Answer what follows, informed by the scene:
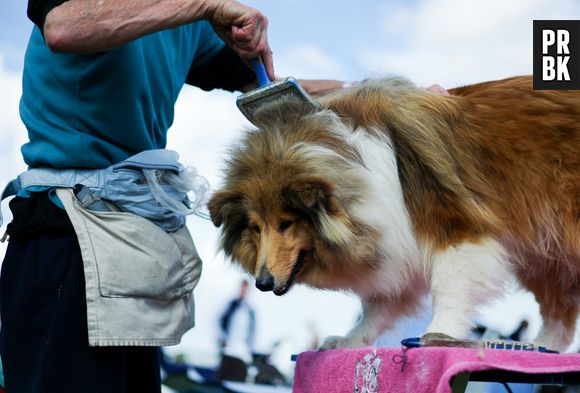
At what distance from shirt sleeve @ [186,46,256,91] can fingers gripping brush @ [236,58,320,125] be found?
18.4 inches

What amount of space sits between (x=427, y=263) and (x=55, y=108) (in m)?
1.45

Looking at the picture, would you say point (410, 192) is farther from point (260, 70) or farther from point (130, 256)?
point (130, 256)

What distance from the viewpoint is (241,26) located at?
8.77 ft

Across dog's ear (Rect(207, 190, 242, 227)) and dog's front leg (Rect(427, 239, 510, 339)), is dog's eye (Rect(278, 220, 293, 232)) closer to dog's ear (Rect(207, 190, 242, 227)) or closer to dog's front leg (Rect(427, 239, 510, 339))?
dog's ear (Rect(207, 190, 242, 227))

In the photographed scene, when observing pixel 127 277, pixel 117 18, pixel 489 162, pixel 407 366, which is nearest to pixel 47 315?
pixel 127 277

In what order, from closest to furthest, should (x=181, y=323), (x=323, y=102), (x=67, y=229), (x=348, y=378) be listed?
(x=348, y=378) < (x=67, y=229) < (x=181, y=323) < (x=323, y=102)

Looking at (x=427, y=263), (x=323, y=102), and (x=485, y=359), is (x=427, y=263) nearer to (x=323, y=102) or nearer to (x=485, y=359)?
(x=323, y=102)

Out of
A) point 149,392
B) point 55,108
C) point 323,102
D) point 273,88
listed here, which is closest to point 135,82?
point 55,108

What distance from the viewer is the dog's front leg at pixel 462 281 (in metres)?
2.75

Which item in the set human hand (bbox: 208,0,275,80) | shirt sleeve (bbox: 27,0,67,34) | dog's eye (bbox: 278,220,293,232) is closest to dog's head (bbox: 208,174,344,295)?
dog's eye (bbox: 278,220,293,232)

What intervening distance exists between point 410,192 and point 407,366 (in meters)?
0.94

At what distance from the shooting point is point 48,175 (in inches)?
108

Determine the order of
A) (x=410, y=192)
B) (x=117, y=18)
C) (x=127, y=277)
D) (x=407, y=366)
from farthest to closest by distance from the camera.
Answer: (x=410, y=192)
(x=127, y=277)
(x=117, y=18)
(x=407, y=366)

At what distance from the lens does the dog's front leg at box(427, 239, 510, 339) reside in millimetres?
2746
